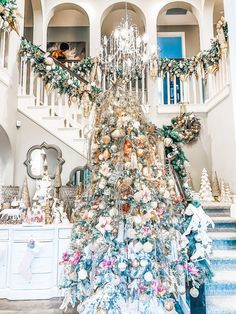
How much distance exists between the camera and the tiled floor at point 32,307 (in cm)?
305

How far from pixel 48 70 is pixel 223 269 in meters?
3.97

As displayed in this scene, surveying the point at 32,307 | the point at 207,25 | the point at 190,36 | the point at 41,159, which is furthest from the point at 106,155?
the point at 190,36

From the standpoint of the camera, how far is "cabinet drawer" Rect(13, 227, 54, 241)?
11.5ft

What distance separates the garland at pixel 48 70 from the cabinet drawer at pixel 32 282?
9.73 ft

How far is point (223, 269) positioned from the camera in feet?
10.9

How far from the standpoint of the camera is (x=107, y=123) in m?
2.52

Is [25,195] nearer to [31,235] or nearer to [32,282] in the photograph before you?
[31,235]

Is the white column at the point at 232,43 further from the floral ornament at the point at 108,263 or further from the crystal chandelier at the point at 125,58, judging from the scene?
the crystal chandelier at the point at 125,58

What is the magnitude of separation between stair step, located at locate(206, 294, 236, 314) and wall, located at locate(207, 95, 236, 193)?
2.10 metres

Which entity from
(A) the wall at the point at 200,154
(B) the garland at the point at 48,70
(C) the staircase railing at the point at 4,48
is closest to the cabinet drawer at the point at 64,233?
(B) the garland at the point at 48,70

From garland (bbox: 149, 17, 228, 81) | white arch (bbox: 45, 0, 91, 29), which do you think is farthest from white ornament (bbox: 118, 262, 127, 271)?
white arch (bbox: 45, 0, 91, 29)

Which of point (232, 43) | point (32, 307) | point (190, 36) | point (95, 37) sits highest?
point (190, 36)

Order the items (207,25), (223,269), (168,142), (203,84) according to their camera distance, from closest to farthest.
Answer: (168,142) → (223,269) → (203,84) → (207,25)

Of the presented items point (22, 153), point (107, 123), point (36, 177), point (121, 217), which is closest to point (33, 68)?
point (22, 153)
